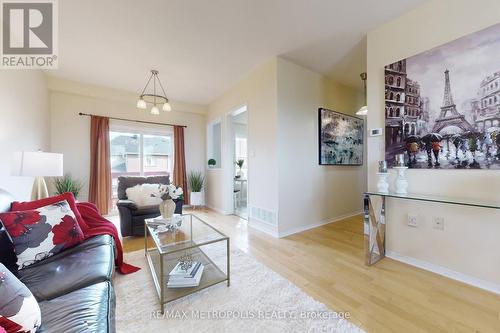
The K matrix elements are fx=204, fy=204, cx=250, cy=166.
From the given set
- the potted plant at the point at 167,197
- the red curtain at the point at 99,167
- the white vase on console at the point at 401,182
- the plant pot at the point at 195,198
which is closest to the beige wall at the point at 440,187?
the white vase on console at the point at 401,182

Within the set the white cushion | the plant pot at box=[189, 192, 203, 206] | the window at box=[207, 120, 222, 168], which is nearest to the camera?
the white cushion

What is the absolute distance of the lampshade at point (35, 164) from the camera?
2070 millimetres

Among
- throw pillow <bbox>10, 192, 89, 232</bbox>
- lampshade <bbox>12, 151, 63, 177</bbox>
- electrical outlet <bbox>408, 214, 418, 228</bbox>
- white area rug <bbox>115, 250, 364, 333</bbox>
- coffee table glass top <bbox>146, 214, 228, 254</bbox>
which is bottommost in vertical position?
white area rug <bbox>115, 250, 364, 333</bbox>

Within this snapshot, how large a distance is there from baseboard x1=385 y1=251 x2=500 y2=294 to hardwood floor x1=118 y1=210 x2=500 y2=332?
0.06 metres

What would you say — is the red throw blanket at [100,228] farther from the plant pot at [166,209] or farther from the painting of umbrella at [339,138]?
the painting of umbrella at [339,138]

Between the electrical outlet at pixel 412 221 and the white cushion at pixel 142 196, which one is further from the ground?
the white cushion at pixel 142 196

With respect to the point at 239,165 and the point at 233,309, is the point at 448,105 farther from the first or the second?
the point at 239,165

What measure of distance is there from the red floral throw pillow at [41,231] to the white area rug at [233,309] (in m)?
0.59

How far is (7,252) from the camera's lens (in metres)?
1.31

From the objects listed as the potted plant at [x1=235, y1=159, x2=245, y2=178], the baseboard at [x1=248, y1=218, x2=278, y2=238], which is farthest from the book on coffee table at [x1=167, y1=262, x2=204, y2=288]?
the potted plant at [x1=235, y1=159, x2=245, y2=178]

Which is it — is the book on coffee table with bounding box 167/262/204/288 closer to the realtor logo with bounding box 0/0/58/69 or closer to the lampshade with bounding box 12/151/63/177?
the lampshade with bounding box 12/151/63/177

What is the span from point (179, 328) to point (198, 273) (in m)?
0.41

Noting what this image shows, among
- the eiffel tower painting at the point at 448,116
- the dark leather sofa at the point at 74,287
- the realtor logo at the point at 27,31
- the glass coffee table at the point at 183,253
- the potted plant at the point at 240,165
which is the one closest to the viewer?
the dark leather sofa at the point at 74,287

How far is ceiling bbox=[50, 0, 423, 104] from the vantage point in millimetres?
2039
